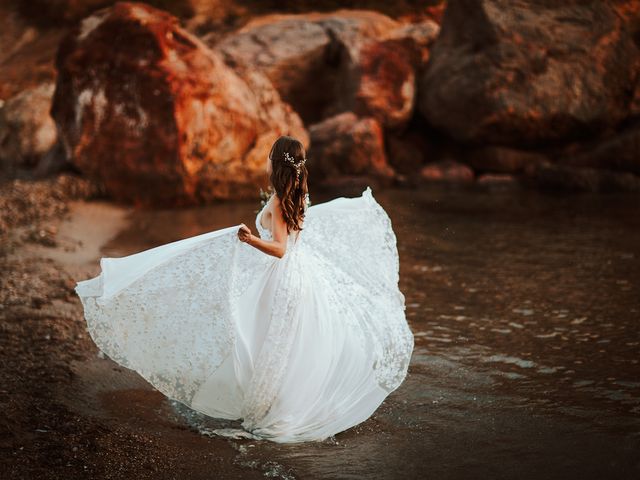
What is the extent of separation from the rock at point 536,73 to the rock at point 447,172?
724 mm

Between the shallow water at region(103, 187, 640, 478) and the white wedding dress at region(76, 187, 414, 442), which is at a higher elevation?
the white wedding dress at region(76, 187, 414, 442)

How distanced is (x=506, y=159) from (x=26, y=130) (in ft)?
35.7

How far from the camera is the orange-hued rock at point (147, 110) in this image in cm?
1288

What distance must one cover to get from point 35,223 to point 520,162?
10876 millimetres

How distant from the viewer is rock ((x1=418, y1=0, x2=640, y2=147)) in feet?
54.6

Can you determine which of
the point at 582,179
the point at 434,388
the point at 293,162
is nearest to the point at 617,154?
the point at 582,179

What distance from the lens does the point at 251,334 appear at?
15.4ft

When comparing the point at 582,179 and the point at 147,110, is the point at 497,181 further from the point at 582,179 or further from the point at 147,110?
the point at 147,110

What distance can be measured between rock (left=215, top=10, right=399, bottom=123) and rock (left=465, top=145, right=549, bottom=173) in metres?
3.60

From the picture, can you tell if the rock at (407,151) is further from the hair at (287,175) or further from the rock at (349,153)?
the hair at (287,175)

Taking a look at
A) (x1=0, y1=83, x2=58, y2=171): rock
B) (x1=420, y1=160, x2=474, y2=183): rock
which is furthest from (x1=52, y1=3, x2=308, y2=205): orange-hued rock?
(x1=420, y1=160, x2=474, y2=183): rock

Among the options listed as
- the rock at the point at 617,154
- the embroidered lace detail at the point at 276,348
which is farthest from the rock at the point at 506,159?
the embroidered lace detail at the point at 276,348

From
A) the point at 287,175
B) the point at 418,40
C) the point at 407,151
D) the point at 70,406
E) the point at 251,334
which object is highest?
the point at 418,40

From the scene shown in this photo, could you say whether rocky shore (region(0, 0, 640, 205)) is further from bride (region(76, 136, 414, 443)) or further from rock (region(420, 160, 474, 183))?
bride (region(76, 136, 414, 443))
